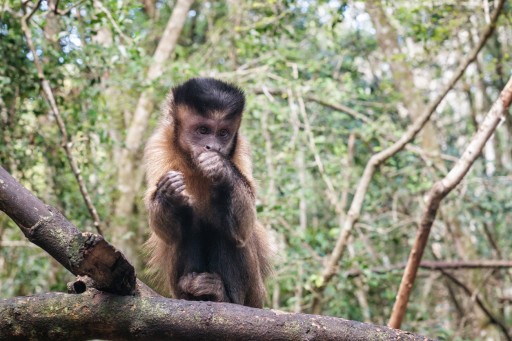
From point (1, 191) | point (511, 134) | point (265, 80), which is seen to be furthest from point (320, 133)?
point (1, 191)

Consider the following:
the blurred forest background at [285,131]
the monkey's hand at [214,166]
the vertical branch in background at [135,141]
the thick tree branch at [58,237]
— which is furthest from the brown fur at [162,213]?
the vertical branch in background at [135,141]

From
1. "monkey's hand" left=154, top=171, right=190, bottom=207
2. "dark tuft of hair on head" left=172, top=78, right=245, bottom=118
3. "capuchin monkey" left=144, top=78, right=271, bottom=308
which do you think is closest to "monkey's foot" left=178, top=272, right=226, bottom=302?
"capuchin monkey" left=144, top=78, right=271, bottom=308

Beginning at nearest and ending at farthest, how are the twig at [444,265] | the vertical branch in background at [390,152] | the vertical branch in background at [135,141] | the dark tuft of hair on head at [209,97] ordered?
1. the dark tuft of hair on head at [209,97]
2. the vertical branch in background at [390,152]
3. the twig at [444,265]
4. the vertical branch in background at [135,141]

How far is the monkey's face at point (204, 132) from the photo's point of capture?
4.42 m

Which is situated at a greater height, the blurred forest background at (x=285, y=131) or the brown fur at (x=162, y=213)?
the blurred forest background at (x=285, y=131)

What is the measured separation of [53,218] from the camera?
2.72 metres

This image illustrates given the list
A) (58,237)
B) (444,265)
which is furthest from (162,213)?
(444,265)

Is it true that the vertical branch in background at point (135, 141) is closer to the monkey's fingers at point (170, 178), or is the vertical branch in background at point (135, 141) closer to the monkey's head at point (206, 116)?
the monkey's head at point (206, 116)

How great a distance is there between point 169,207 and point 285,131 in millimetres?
3669

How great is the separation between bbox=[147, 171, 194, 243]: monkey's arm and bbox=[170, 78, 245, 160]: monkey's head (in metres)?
0.41

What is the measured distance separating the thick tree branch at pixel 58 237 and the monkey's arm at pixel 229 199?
1.48 meters

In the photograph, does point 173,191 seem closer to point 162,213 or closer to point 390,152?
point 162,213

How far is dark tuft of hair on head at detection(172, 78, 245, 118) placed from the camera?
14.6 feet

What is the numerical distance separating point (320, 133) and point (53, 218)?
19.6ft
